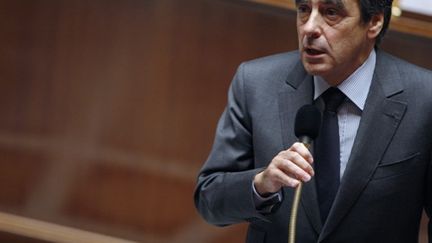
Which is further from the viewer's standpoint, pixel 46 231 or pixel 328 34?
pixel 46 231

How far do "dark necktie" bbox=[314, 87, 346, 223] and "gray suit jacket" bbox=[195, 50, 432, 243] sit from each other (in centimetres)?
2

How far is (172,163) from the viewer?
1787 mm

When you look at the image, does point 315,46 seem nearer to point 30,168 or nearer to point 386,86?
point 386,86

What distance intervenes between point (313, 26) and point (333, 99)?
0.10m

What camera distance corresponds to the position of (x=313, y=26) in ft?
3.59

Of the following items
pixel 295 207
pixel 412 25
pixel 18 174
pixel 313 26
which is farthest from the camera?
pixel 18 174

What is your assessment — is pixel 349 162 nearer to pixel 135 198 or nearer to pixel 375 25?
pixel 375 25

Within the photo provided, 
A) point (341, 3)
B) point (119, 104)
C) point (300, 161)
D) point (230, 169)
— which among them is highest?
point (341, 3)

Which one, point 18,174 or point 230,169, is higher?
point 230,169

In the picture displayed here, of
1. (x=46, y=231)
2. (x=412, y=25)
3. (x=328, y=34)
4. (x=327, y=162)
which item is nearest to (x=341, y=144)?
(x=327, y=162)

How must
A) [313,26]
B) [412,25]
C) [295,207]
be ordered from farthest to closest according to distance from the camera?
[412,25] < [313,26] < [295,207]

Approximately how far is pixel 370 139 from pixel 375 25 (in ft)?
0.45

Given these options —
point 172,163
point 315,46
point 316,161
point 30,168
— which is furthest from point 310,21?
point 30,168

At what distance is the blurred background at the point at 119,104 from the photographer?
1772mm
